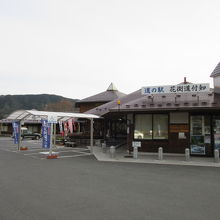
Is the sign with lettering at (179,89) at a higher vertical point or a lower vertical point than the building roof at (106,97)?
lower

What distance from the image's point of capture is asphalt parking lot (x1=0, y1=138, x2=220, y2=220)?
441 centimetres

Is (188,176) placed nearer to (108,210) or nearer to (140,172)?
(140,172)

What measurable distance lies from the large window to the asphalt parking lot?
5.42m

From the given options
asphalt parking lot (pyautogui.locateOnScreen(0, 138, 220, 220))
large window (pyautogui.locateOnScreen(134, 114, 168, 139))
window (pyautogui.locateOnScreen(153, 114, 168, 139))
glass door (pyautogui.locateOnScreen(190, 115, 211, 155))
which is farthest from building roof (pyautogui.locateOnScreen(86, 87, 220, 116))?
asphalt parking lot (pyautogui.locateOnScreen(0, 138, 220, 220))

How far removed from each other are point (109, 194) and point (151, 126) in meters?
8.99

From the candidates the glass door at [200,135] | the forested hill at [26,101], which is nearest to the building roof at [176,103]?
the glass door at [200,135]

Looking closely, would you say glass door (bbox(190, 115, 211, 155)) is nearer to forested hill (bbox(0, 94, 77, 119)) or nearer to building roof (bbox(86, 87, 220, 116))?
building roof (bbox(86, 87, 220, 116))

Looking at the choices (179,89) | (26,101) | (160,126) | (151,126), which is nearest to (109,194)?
(151,126)

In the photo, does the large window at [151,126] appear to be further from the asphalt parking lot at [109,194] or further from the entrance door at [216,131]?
the asphalt parking lot at [109,194]

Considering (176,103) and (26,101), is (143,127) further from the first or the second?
(26,101)

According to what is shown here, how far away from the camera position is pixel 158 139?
555 inches

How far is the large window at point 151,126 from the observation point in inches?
557

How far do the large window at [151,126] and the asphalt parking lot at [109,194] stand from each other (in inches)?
213

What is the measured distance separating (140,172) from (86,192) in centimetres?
339
